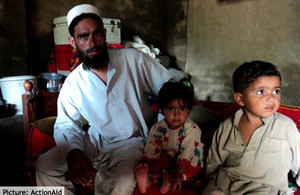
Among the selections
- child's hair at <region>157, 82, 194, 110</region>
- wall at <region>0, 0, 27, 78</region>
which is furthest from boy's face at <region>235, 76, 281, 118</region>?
wall at <region>0, 0, 27, 78</region>

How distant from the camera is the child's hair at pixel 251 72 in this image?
146cm

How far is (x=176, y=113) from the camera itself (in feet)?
5.60

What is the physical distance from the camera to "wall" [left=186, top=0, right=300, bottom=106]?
3.47 metres

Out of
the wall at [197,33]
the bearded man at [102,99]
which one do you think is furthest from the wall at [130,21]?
the bearded man at [102,99]

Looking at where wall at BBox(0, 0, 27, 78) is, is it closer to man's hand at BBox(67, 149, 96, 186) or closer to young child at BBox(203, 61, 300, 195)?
man's hand at BBox(67, 149, 96, 186)

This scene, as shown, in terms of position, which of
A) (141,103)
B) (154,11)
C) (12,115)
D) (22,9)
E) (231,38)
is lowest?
(12,115)

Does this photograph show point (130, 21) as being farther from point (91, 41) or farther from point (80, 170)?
point (80, 170)

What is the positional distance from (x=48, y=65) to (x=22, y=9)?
38.2 inches

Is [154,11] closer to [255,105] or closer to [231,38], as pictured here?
[231,38]

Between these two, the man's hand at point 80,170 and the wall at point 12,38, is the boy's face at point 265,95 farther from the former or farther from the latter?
the wall at point 12,38

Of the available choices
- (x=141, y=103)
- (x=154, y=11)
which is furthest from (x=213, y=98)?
(x=141, y=103)

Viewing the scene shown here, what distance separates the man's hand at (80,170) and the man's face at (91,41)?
0.81 meters

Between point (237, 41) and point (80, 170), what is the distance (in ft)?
12.3

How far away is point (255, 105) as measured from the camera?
4.87 feet
